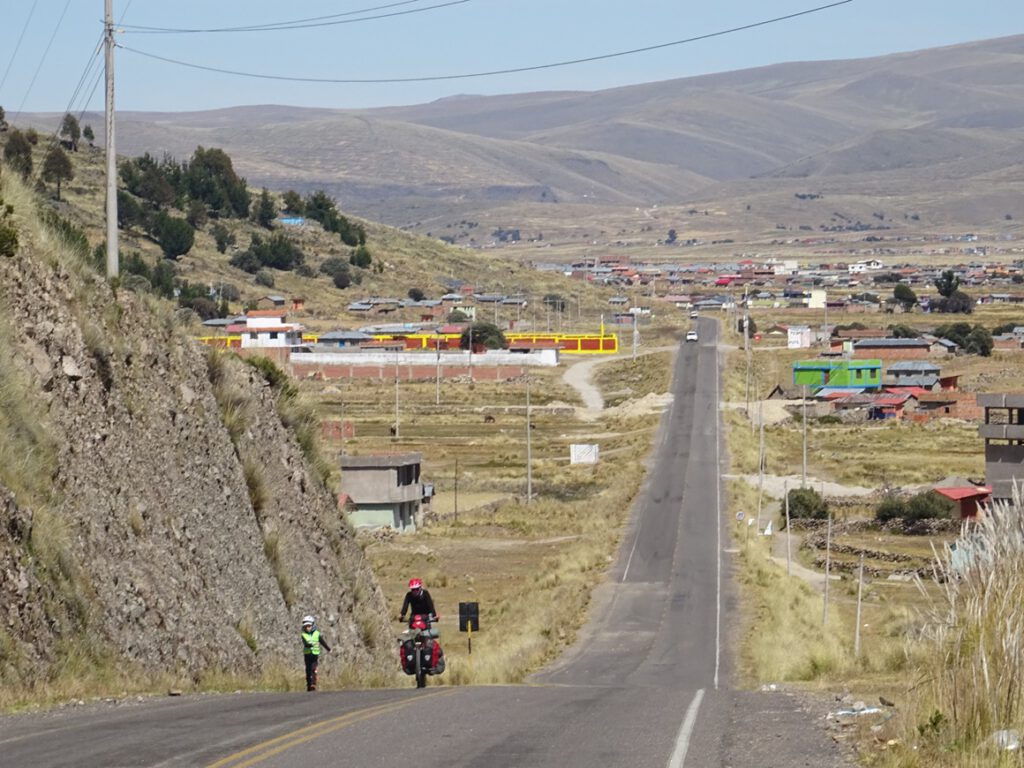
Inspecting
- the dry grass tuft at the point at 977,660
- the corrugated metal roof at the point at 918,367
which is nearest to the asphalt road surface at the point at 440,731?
the dry grass tuft at the point at 977,660

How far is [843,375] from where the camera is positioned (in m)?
138

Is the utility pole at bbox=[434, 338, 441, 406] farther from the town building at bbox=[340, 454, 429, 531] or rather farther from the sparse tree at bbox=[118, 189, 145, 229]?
the town building at bbox=[340, 454, 429, 531]

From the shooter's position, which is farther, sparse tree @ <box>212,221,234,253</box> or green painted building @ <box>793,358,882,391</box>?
sparse tree @ <box>212,221,234,253</box>

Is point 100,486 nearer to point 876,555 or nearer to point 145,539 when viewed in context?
point 145,539

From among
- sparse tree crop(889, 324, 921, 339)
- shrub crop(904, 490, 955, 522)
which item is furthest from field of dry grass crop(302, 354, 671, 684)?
sparse tree crop(889, 324, 921, 339)

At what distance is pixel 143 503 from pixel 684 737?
11524 mm

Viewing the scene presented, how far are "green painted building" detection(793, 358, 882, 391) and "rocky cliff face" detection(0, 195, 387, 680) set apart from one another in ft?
361

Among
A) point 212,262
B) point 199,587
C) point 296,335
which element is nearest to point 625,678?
point 199,587

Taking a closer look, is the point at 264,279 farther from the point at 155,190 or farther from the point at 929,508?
the point at 929,508

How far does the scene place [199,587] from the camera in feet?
79.9

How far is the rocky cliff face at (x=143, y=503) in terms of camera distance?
19781 mm

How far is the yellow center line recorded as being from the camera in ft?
42.2

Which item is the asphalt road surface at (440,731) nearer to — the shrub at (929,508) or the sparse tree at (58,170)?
the shrub at (929,508)

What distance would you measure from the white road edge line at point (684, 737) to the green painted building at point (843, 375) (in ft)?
401
